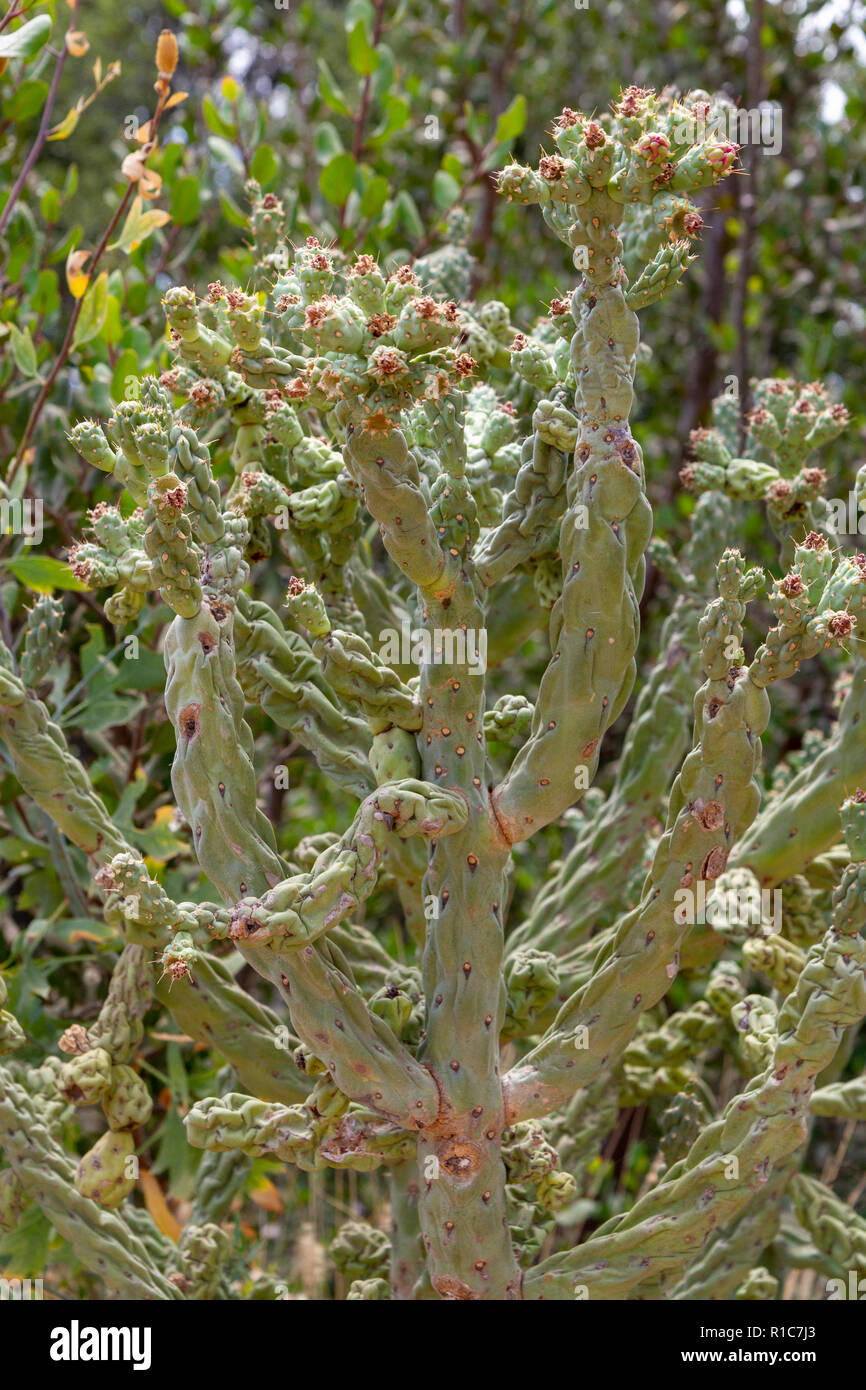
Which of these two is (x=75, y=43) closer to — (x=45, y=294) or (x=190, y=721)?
(x=45, y=294)

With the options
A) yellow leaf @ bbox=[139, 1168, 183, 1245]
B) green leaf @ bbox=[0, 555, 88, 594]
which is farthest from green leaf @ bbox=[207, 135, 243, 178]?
yellow leaf @ bbox=[139, 1168, 183, 1245]

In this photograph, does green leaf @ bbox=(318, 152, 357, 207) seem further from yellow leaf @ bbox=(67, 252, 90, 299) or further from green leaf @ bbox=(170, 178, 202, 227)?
yellow leaf @ bbox=(67, 252, 90, 299)

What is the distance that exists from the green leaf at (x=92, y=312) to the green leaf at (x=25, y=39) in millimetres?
587

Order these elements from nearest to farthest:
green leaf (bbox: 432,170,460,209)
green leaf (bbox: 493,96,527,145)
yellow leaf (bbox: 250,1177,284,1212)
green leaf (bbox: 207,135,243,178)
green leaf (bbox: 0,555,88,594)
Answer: green leaf (bbox: 0,555,88,594) → yellow leaf (bbox: 250,1177,284,1212) → green leaf (bbox: 207,135,243,178) → green leaf (bbox: 493,96,527,145) → green leaf (bbox: 432,170,460,209)

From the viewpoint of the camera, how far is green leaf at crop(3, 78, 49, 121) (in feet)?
11.0

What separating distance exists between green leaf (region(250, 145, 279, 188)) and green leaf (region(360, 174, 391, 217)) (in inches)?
9.5

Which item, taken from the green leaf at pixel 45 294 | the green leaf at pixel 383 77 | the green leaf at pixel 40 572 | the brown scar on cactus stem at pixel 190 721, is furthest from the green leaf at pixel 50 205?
the brown scar on cactus stem at pixel 190 721

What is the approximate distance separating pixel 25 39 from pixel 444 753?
1462mm

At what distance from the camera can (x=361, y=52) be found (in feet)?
12.0

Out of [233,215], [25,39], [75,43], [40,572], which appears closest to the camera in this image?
[25,39]

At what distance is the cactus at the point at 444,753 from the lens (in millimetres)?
1972

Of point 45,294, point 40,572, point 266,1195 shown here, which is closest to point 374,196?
point 45,294

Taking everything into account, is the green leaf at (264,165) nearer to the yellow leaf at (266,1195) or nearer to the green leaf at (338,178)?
the green leaf at (338,178)

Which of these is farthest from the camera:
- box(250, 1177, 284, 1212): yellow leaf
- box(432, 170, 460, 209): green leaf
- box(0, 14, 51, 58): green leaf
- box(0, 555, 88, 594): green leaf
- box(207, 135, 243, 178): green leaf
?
box(432, 170, 460, 209): green leaf
